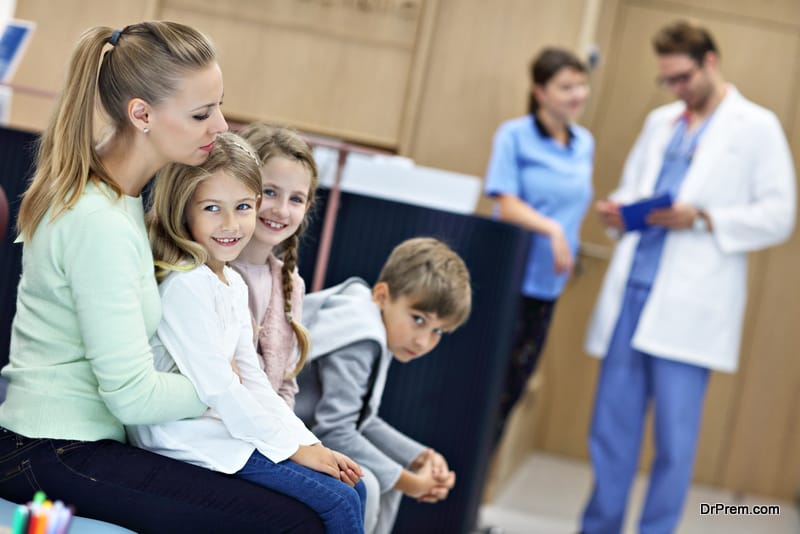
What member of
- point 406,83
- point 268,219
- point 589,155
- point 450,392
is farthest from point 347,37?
point 268,219

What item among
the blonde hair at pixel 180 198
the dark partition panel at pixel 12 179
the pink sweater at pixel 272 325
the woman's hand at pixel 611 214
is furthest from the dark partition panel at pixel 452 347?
the woman's hand at pixel 611 214

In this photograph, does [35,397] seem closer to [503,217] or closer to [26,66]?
[503,217]

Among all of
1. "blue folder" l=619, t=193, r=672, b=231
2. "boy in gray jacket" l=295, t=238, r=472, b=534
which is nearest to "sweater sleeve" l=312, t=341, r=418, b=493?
"boy in gray jacket" l=295, t=238, r=472, b=534

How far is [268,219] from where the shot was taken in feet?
4.00

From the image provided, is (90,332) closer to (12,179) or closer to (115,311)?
(115,311)

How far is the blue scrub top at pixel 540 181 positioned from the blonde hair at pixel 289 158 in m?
1.43

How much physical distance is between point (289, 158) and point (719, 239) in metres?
1.82

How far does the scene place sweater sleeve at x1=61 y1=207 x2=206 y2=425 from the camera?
1105 millimetres

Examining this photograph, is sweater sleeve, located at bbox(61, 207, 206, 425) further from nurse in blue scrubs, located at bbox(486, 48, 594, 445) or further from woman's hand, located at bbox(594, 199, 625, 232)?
woman's hand, located at bbox(594, 199, 625, 232)

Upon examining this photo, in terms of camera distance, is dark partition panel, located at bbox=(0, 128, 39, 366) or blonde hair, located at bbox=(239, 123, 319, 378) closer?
blonde hair, located at bbox=(239, 123, 319, 378)

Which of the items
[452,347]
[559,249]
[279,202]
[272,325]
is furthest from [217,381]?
[559,249]

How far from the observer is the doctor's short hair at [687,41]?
2836 mm

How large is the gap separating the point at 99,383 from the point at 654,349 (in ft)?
6.34

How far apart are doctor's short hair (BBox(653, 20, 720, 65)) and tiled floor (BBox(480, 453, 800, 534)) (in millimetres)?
1436
